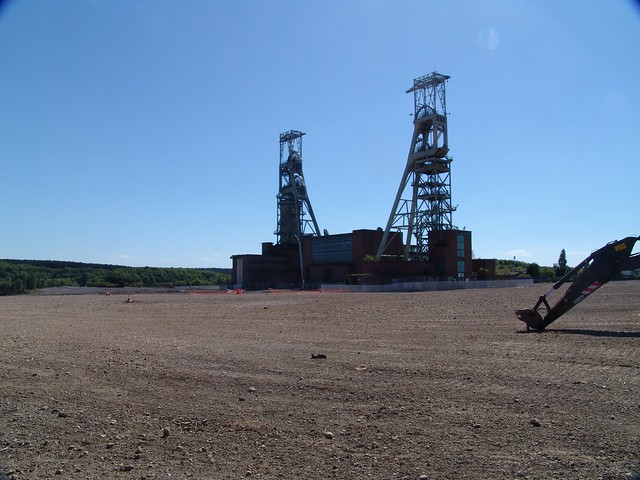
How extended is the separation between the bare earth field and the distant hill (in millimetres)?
85333

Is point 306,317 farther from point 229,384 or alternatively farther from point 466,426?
point 466,426

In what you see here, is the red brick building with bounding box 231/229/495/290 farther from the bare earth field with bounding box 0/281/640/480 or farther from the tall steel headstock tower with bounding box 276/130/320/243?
the bare earth field with bounding box 0/281/640/480

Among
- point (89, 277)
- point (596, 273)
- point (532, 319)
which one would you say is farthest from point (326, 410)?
point (89, 277)

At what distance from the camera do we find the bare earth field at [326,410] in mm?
6035

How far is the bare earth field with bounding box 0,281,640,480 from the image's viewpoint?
6.04m

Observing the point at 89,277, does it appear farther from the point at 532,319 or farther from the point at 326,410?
the point at 326,410

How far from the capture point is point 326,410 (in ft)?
26.6

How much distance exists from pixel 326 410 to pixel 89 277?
151045mm

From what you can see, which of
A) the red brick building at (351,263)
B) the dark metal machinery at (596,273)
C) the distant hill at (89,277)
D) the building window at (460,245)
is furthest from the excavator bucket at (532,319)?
the distant hill at (89,277)

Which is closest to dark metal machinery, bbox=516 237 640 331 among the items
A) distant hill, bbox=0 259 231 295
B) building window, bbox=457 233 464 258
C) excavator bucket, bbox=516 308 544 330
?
excavator bucket, bbox=516 308 544 330

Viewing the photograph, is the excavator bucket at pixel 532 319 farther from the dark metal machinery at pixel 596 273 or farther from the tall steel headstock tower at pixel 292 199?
the tall steel headstock tower at pixel 292 199

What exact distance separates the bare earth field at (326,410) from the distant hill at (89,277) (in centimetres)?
8533

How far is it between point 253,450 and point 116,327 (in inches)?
692

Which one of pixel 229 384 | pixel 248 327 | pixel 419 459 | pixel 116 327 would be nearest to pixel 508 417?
pixel 419 459
